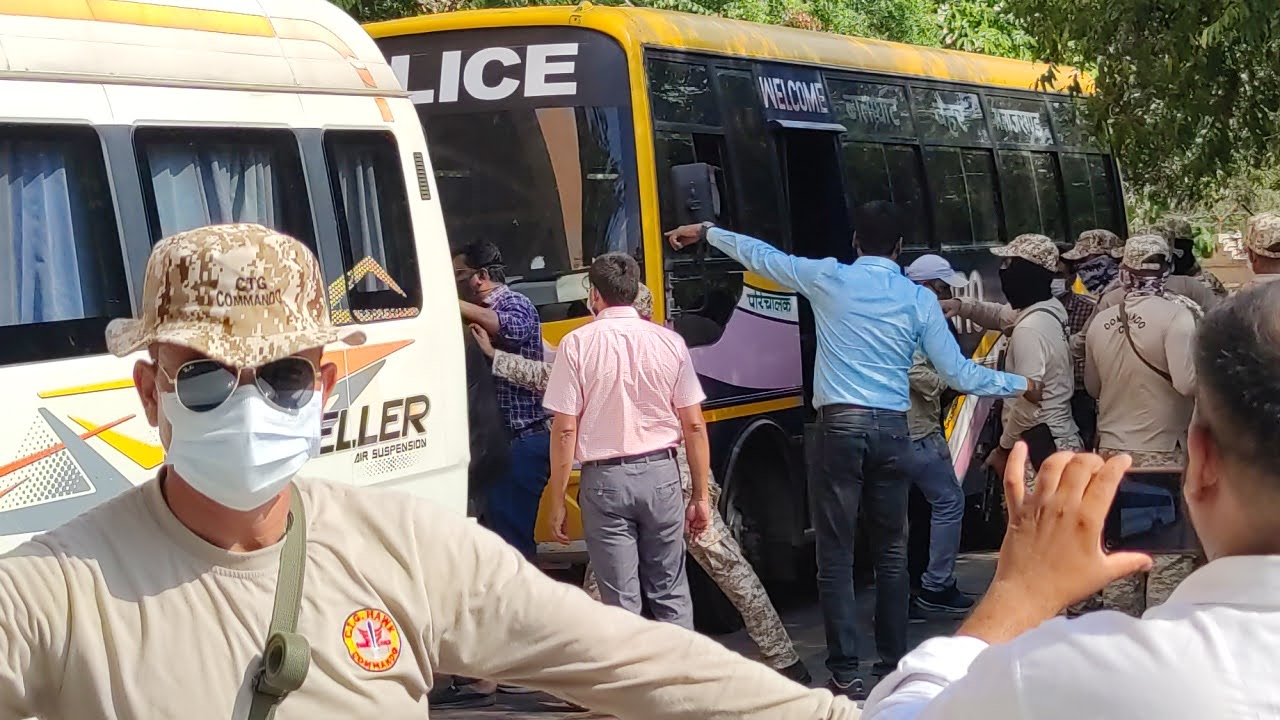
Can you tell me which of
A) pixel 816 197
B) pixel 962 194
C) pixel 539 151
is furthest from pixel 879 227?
pixel 962 194

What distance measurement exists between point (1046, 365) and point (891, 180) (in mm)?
3667

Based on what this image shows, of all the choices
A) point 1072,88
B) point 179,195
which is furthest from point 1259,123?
point 179,195

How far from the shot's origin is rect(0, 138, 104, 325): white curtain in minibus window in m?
5.72

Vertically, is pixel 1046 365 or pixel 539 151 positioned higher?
pixel 539 151

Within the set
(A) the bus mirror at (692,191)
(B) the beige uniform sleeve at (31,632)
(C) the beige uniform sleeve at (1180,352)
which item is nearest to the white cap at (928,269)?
(A) the bus mirror at (692,191)

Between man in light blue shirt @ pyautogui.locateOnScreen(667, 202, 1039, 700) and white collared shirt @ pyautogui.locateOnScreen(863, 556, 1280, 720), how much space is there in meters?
5.55

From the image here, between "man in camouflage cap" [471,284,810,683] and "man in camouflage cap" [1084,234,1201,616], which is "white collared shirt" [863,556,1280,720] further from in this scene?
"man in camouflage cap" [1084,234,1201,616]

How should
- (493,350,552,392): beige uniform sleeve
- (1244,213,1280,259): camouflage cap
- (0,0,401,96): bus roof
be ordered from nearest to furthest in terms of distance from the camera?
(0,0,401,96): bus roof, (1244,213,1280,259): camouflage cap, (493,350,552,392): beige uniform sleeve

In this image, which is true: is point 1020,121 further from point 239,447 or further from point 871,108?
point 239,447

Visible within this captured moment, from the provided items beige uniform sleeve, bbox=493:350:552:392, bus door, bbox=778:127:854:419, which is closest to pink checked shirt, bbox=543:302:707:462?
beige uniform sleeve, bbox=493:350:552:392

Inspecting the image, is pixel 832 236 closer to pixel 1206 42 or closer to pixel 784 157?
pixel 784 157

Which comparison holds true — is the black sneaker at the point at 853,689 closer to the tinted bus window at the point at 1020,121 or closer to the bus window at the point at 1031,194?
the bus window at the point at 1031,194

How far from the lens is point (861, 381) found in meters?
7.47

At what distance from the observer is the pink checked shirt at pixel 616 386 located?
711 cm
